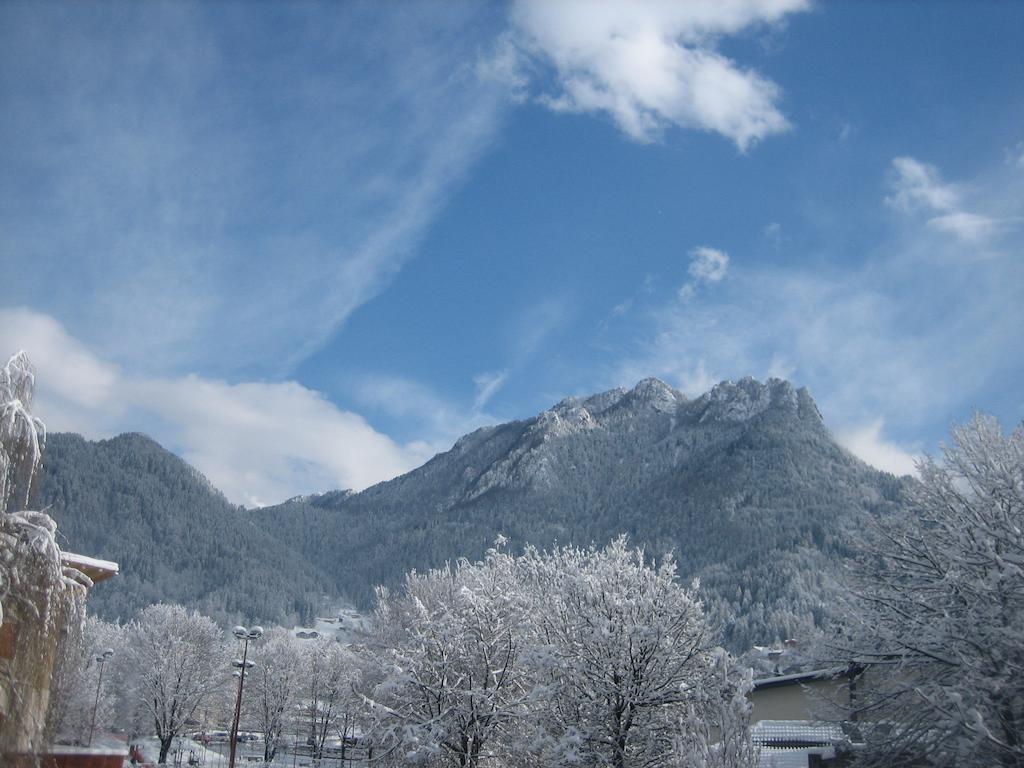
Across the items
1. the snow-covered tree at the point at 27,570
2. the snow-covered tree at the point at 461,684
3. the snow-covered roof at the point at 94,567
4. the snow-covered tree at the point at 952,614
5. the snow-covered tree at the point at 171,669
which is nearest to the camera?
the snow-covered tree at the point at 27,570

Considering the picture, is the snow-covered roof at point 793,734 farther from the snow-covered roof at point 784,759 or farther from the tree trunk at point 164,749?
the tree trunk at point 164,749

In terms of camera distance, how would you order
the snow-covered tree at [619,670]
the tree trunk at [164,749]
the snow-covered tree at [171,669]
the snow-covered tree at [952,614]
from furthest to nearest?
the snow-covered tree at [171,669], the tree trunk at [164,749], the snow-covered tree at [619,670], the snow-covered tree at [952,614]

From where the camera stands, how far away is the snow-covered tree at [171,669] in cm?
6388

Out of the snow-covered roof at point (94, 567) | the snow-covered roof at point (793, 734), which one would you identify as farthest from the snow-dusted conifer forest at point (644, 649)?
the snow-covered roof at point (793, 734)

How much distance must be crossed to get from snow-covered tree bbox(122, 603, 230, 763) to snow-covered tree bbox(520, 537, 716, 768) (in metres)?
48.6

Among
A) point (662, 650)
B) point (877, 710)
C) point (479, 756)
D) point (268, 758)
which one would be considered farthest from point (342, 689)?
point (877, 710)

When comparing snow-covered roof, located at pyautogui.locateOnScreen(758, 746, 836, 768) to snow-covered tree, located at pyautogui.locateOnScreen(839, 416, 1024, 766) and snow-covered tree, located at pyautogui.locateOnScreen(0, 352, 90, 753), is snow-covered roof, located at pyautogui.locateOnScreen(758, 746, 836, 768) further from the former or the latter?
snow-covered tree, located at pyautogui.locateOnScreen(0, 352, 90, 753)

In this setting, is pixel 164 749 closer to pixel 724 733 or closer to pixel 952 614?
pixel 724 733

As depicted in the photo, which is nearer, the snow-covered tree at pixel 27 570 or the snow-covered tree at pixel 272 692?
the snow-covered tree at pixel 27 570

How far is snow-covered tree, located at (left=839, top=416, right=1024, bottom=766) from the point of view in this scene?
580 inches

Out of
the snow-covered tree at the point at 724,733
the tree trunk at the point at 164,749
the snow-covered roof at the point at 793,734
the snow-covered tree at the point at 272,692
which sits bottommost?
the tree trunk at the point at 164,749

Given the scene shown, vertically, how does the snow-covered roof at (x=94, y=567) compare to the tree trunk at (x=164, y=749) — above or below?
above

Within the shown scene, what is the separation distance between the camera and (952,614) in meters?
16.9

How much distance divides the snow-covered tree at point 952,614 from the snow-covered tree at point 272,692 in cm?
6611
